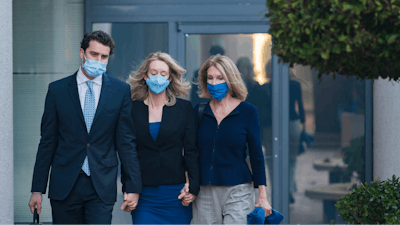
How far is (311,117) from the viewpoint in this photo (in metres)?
5.82

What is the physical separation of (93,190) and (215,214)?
1037mm

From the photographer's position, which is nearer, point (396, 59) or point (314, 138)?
point (396, 59)

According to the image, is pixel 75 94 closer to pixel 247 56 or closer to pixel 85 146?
pixel 85 146

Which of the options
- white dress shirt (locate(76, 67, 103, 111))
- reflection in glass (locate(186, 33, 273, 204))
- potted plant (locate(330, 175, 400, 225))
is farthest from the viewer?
reflection in glass (locate(186, 33, 273, 204))

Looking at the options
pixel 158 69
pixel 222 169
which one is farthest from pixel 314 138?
pixel 158 69

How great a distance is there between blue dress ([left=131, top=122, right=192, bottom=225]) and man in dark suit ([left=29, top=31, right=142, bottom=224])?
0.19 metres

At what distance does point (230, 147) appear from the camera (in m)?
3.41

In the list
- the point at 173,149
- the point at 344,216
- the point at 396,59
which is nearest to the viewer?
the point at 396,59

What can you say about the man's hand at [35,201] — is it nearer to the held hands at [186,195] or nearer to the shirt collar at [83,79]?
the shirt collar at [83,79]

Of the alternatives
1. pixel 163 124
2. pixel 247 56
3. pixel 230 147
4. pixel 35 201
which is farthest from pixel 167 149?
pixel 247 56

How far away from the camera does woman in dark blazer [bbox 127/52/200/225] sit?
3.33 meters

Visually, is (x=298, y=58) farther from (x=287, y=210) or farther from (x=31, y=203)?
(x=287, y=210)

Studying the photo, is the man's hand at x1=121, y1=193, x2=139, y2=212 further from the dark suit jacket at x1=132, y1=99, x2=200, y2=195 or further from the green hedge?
the green hedge

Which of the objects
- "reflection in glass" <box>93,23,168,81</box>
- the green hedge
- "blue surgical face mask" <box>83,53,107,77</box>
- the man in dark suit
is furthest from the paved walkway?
the green hedge
